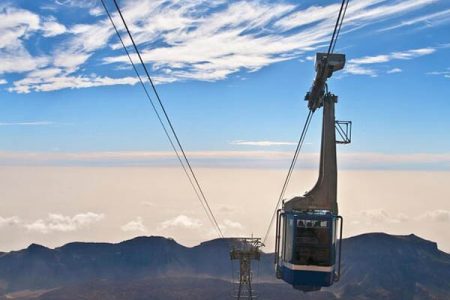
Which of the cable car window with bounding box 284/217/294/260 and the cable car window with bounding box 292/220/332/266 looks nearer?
the cable car window with bounding box 292/220/332/266

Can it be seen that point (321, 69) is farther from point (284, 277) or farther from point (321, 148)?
point (284, 277)

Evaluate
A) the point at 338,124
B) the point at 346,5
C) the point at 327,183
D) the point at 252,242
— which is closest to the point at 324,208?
the point at 327,183

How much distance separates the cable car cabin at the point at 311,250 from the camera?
105ft

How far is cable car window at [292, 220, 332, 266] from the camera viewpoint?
3228 cm

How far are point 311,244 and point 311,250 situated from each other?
35 cm

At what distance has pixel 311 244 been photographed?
32.3 m

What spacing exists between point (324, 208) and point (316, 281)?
6203mm

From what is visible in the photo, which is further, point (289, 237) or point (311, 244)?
point (289, 237)

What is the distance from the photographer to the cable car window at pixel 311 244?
32281 millimetres

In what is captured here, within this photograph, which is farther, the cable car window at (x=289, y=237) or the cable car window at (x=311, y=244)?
the cable car window at (x=289, y=237)

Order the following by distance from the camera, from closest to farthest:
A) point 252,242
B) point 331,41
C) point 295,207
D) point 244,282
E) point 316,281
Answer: point 331,41 < point 316,281 < point 295,207 < point 252,242 < point 244,282

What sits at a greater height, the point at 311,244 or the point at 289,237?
the point at 289,237

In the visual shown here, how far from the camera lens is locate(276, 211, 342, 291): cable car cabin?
32156 millimetres

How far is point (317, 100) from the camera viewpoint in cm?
3672
